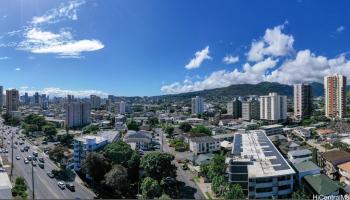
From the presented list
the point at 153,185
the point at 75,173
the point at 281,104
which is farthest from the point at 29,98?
the point at 153,185

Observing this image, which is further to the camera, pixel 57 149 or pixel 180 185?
pixel 57 149

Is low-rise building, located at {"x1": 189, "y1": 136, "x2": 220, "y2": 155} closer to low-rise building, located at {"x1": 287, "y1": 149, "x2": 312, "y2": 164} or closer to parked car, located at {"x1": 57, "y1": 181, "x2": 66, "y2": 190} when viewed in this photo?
low-rise building, located at {"x1": 287, "y1": 149, "x2": 312, "y2": 164}

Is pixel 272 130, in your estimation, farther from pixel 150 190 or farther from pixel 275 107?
pixel 150 190

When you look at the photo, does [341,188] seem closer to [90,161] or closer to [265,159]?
Answer: [265,159]

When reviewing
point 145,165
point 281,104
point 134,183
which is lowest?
point 134,183

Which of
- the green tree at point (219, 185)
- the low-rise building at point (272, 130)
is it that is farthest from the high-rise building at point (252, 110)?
the green tree at point (219, 185)
